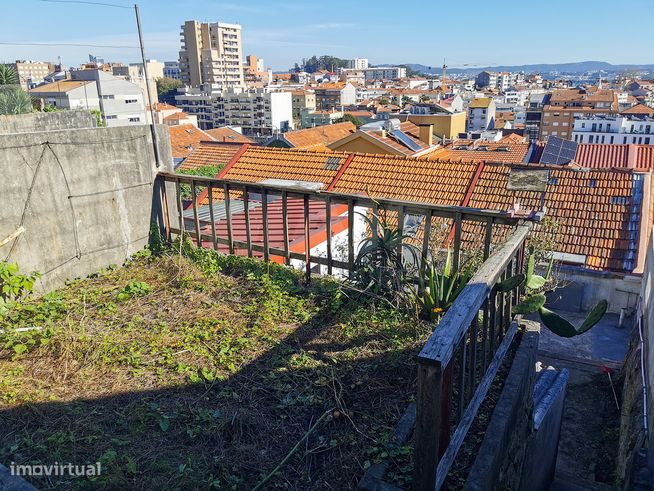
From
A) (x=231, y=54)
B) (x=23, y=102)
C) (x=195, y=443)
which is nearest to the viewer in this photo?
(x=195, y=443)

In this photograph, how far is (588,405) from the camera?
8320 mm

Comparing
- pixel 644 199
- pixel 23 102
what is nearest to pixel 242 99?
pixel 23 102

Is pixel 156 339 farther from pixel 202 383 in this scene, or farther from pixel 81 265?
pixel 81 265

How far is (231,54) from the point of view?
12850 centimetres

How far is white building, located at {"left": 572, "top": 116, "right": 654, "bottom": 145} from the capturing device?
6494cm

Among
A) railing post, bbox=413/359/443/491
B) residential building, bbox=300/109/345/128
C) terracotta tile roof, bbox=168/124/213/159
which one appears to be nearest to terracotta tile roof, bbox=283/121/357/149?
terracotta tile roof, bbox=168/124/213/159

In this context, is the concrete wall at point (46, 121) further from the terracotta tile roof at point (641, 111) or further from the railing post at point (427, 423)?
the terracotta tile roof at point (641, 111)

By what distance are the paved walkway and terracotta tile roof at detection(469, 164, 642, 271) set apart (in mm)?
1422

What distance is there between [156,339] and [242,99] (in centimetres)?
8417

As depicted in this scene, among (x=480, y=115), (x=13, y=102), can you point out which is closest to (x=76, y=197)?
(x=13, y=102)

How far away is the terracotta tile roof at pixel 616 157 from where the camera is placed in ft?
60.4

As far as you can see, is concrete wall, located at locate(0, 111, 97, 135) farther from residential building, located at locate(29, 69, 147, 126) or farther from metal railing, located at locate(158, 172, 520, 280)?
residential building, located at locate(29, 69, 147, 126)

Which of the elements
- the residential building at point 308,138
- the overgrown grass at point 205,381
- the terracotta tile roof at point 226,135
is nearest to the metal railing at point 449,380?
the overgrown grass at point 205,381

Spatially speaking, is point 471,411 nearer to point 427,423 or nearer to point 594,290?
point 427,423
